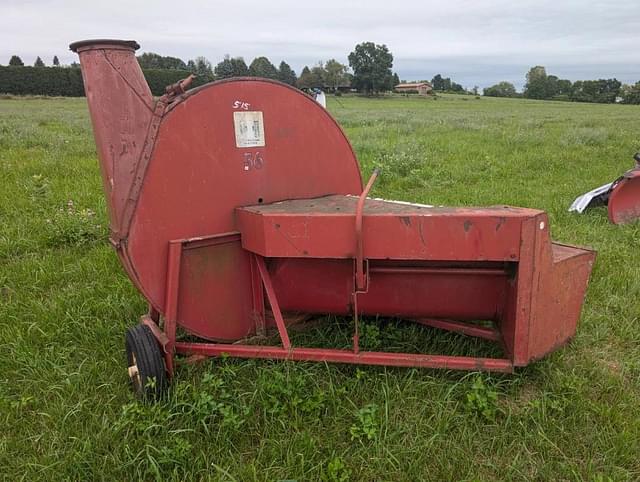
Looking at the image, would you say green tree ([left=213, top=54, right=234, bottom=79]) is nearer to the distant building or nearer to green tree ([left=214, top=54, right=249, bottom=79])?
green tree ([left=214, top=54, right=249, bottom=79])

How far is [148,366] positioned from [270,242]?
2.84ft

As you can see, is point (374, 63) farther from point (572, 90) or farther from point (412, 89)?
point (572, 90)

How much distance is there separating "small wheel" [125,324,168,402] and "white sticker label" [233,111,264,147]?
1105 millimetres

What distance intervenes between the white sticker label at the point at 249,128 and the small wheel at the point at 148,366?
1.11m

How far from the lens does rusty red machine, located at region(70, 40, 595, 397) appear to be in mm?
2312

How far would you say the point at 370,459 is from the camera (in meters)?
2.20

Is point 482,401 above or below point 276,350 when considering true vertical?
below

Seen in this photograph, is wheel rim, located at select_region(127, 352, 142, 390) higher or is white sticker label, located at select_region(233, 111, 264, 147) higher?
white sticker label, located at select_region(233, 111, 264, 147)

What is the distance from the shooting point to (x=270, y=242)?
246 cm

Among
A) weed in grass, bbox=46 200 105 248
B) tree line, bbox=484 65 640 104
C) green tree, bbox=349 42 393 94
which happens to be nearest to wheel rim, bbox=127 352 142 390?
weed in grass, bbox=46 200 105 248

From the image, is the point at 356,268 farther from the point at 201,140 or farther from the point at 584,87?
the point at 584,87

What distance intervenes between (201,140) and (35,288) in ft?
7.33

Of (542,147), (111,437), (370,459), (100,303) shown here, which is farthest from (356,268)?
(542,147)

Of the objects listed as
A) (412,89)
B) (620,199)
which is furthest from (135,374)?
(412,89)
